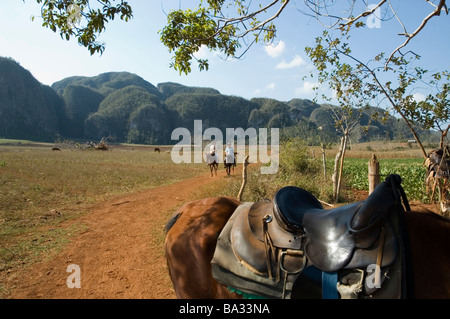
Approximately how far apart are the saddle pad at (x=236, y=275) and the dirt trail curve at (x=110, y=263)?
211 centimetres

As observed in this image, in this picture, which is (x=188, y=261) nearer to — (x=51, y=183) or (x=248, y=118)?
(x=51, y=183)

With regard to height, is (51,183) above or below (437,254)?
below

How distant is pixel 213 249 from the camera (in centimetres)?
228

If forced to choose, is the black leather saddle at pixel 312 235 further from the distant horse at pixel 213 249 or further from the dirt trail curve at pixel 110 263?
the dirt trail curve at pixel 110 263

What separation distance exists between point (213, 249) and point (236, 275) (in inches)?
13.8

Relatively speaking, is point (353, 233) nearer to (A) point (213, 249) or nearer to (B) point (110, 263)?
(A) point (213, 249)

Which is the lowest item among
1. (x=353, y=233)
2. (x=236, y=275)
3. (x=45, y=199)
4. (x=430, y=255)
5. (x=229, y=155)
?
(x=45, y=199)

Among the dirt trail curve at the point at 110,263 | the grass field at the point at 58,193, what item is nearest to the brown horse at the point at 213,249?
the dirt trail curve at the point at 110,263

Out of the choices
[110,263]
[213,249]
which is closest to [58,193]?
[110,263]

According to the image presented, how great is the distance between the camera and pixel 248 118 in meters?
134

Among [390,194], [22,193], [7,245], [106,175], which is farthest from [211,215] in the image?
[106,175]

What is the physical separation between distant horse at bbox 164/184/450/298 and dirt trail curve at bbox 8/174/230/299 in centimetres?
175

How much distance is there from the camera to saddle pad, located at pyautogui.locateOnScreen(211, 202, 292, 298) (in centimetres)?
185
